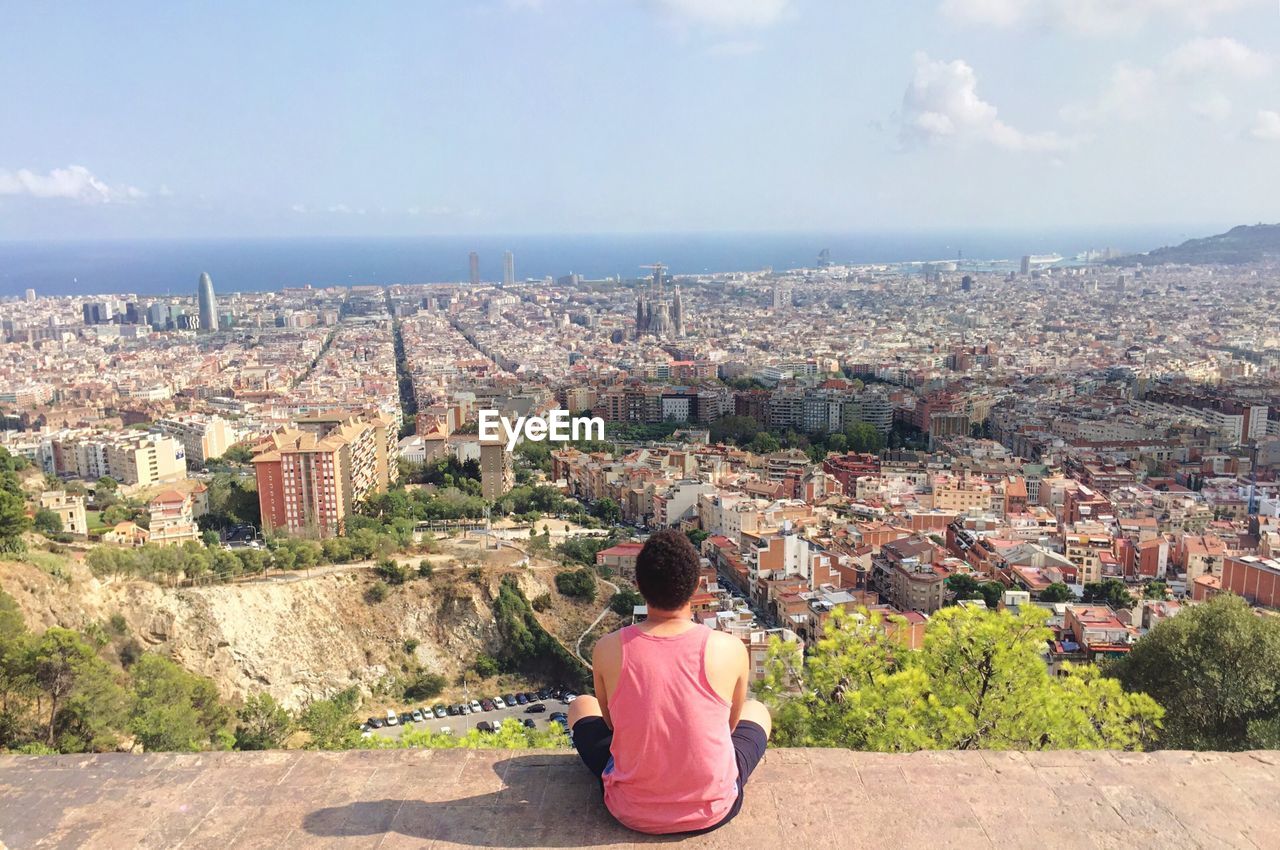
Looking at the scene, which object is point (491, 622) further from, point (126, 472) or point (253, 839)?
point (126, 472)

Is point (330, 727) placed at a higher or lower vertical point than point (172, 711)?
lower

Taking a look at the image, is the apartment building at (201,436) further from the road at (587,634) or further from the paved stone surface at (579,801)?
the paved stone surface at (579,801)

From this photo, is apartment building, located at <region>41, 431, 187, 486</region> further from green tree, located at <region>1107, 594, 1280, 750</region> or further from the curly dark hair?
the curly dark hair

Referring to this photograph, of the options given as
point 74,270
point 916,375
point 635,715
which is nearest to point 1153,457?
point 916,375

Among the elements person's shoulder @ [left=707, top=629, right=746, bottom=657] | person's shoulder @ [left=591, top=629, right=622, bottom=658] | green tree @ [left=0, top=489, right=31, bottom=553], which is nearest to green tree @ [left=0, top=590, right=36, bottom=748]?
green tree @ [left=0, top=489, right=31, bottom=553]

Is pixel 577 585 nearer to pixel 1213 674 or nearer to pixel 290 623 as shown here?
pixel 290 623

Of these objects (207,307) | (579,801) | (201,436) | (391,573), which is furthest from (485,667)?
(207,307)
